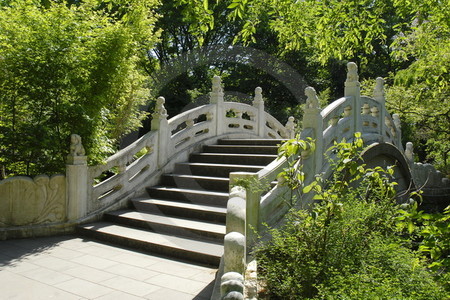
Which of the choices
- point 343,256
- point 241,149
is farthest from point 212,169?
point 343,256

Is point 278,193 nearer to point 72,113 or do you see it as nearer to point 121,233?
point 121,233

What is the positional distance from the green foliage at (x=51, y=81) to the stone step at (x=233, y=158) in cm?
252

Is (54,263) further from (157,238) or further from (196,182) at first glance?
(196,182)

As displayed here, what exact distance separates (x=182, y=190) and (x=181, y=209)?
2.51 ft

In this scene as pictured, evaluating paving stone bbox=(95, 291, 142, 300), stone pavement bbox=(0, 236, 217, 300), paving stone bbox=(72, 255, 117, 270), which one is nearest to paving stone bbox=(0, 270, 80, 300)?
stone pavement bbox=(0, 236, 217, 300)

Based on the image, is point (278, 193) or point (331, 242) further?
point (278, 193)

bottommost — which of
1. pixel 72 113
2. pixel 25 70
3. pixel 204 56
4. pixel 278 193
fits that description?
pixel 278 193

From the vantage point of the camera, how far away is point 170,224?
242 inches

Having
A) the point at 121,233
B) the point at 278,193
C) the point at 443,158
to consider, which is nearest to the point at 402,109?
the point at 443,158

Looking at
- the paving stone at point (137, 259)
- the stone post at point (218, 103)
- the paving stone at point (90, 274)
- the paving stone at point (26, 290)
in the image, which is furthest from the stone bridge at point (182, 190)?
the paving stone at point (26, 290)

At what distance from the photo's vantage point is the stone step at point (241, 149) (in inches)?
345

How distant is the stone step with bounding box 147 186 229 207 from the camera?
6.82m

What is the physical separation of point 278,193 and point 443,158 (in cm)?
1721

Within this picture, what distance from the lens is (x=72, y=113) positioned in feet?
22.1
